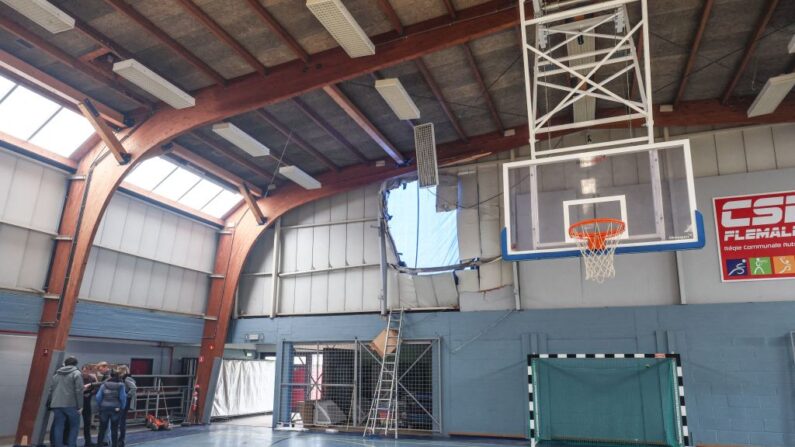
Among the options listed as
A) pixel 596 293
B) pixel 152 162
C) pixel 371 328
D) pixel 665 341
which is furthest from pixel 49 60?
pixel 665 341

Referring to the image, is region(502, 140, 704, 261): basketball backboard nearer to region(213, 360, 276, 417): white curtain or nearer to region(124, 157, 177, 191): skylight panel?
region(124, 157, 177, 191): skylight panel

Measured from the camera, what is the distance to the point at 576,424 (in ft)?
41.7

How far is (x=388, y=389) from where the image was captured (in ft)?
46.4

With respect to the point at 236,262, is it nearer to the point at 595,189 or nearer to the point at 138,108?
the point at 138,108

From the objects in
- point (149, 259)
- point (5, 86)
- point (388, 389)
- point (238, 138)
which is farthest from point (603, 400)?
point (5, 86)

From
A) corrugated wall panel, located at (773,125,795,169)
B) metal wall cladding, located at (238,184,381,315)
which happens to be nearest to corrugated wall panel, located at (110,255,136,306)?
metal wall cladding, located at (238,184,381,315)

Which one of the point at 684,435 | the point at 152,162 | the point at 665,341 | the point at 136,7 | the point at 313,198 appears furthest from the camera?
the point at 313,198

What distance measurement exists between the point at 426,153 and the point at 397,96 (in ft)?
7.13

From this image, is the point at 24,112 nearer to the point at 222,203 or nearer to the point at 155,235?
the point at 155,235

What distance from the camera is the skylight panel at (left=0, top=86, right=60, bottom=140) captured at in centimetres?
1176

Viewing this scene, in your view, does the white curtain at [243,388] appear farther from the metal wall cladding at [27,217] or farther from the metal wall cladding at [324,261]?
the metal wall cladding at [27,217]

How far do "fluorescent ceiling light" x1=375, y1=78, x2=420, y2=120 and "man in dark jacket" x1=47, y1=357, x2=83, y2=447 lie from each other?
26.8 ft

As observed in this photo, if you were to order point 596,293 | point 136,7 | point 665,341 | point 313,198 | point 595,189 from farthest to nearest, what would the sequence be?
point 313,198, point 596,293, point 665,341, point 595,189, point 136,7

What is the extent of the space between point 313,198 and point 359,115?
467cm
